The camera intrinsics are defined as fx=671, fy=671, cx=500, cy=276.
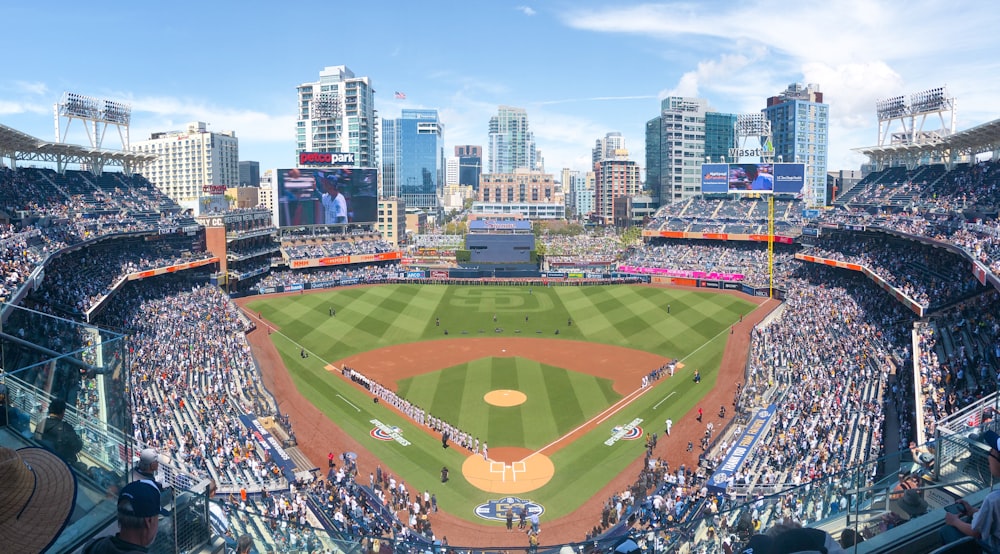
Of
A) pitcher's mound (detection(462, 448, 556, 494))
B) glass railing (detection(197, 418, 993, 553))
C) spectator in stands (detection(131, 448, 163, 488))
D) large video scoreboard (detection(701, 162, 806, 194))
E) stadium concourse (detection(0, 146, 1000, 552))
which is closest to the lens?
spectator in stands (detection(131, 448, 163, 488))

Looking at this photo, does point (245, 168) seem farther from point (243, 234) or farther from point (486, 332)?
point (486, 332)

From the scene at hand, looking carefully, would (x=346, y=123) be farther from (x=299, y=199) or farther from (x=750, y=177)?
(x=750, y=177)

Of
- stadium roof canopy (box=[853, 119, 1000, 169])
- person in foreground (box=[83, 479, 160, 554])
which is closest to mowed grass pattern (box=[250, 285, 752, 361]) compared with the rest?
stadium roof canopy (box=[853, 119, 1000, 169])

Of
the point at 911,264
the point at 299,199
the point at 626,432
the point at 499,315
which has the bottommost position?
the point at 626,432

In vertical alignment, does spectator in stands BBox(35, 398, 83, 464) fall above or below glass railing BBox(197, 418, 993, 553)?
above

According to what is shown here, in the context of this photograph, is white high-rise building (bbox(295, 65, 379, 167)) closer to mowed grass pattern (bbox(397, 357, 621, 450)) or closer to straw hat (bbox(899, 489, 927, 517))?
mowed grass pattern (bbox(397, 357, 621, 450))

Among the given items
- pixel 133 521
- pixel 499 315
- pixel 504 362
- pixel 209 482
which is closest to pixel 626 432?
pixel 504 362
